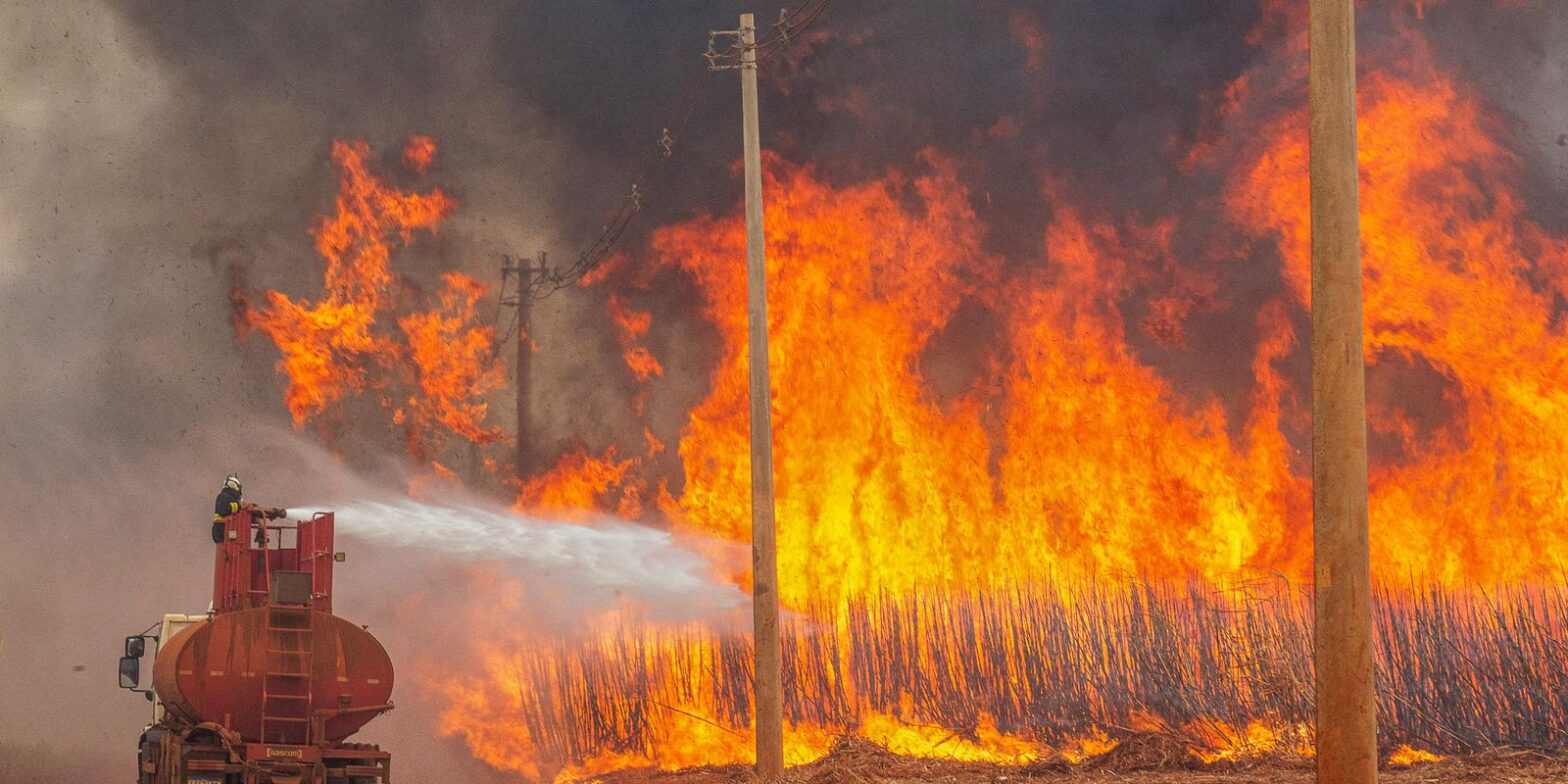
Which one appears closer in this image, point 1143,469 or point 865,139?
point 1143,469

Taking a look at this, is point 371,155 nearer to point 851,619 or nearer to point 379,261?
point 379,261

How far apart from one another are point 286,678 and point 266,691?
9.7 inches

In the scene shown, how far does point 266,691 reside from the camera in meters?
16.3

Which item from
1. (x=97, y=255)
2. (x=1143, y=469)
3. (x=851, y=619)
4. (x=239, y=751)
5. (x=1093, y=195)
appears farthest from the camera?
(x=97, y=255)

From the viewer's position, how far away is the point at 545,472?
33250 mm

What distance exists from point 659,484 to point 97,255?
1234 cm

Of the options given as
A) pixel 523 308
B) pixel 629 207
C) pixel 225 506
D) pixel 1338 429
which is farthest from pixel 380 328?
pixel 1338 429

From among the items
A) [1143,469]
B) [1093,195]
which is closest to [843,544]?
[1143,469]

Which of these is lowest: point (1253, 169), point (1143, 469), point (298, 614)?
point (298, 614)

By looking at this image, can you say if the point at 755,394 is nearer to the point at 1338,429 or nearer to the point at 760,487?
the point at 760,487

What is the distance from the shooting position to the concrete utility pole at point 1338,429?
31.3ft

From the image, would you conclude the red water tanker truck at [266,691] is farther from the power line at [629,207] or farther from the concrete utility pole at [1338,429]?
the power line at [629,207]

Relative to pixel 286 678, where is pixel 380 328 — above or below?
above

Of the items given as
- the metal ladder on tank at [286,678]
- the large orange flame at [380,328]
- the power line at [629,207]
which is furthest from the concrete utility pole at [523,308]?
the metal ladder on tank at [286,678]
